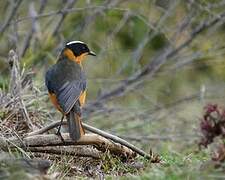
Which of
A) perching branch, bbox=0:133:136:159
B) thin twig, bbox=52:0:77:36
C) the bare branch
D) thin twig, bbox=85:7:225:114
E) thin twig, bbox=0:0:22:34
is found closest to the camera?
perching branch, bbox=0:133:136:159

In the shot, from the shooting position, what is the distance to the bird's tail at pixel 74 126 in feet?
22.5

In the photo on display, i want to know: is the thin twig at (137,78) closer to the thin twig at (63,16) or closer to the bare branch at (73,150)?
the thin twig at (63,16)

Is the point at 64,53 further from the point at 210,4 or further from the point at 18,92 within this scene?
the point at 210,4

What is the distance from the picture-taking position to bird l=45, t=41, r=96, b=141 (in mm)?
7116

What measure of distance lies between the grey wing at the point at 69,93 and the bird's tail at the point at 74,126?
115 millimetres

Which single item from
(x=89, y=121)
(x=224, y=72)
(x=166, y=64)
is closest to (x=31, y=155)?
(x=89, y=121)

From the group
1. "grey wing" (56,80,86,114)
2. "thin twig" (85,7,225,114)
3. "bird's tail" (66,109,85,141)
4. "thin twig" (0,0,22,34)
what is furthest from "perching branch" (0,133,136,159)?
"thin twig" (85,7,225,114)

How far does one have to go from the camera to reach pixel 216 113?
19.0ft

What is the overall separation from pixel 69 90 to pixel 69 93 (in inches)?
2.5

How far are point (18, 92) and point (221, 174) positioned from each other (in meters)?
3.35

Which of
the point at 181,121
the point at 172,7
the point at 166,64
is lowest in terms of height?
the point at 181,121

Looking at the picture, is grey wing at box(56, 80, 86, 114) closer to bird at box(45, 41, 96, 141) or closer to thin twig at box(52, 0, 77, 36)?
bird at box(45, 41, 96, 141)

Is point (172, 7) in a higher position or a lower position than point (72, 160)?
higher

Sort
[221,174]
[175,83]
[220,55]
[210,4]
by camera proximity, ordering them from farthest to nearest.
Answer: [175,83] → [220,55] → [210,4] → [221,174]
